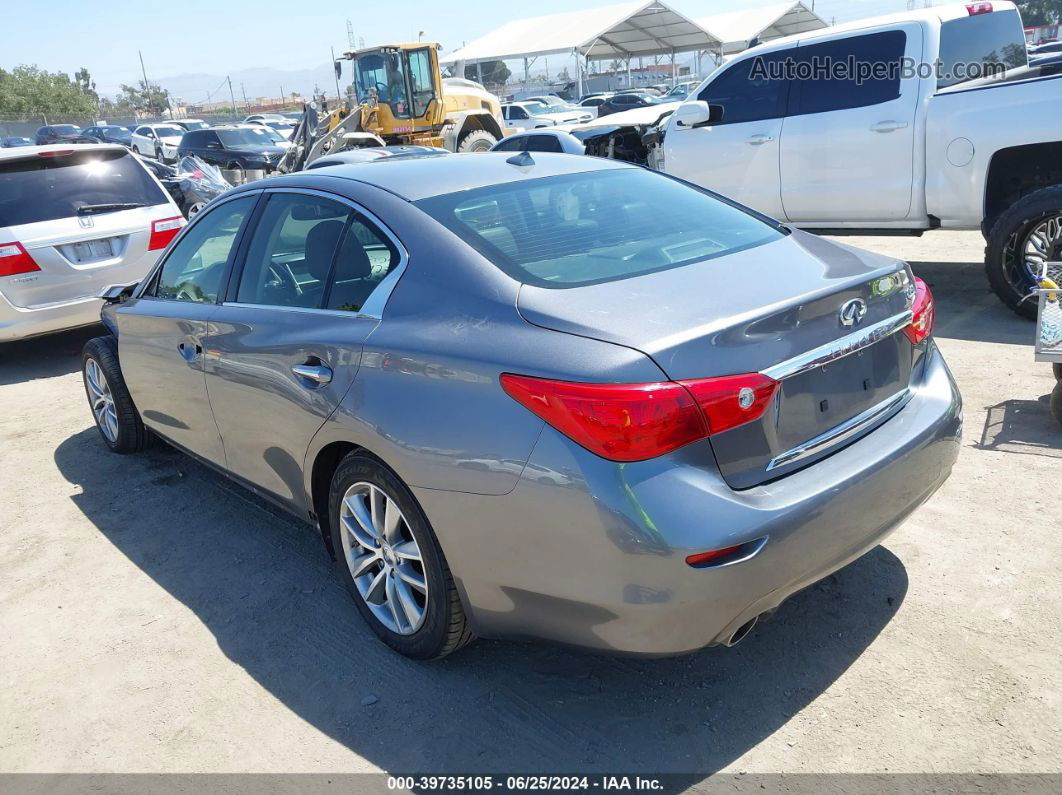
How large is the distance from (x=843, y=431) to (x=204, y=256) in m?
2.97

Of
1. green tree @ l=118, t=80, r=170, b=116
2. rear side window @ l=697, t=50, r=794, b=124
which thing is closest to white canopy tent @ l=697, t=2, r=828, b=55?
rear side window @ l=697, t=50, r=794, b=124

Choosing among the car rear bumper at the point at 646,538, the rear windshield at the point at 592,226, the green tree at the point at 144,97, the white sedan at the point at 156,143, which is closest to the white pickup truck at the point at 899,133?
the rear windshield at the point at 592,226

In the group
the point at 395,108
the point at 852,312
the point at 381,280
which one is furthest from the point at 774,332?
the point at 395,108

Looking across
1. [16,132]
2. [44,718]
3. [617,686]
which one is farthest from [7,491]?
[16,132]

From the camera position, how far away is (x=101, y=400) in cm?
546

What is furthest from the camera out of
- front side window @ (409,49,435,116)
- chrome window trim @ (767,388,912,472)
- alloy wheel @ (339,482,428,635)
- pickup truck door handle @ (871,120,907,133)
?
front side window @ (409,49,435,116)

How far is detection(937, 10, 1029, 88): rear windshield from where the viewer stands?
707 centimetres

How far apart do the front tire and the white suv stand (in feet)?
16.1

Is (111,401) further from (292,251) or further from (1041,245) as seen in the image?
(1041,245)

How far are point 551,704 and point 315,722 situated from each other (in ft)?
2.50

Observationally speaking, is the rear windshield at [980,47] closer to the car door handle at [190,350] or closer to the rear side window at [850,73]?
the rear side window at [850,73]

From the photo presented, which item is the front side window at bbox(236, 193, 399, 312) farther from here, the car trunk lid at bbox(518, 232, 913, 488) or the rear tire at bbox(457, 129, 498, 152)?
the rear tire at bbox(457, 129, 498, 152)

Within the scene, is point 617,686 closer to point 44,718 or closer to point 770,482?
point 770,482

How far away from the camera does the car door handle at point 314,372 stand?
313cm
